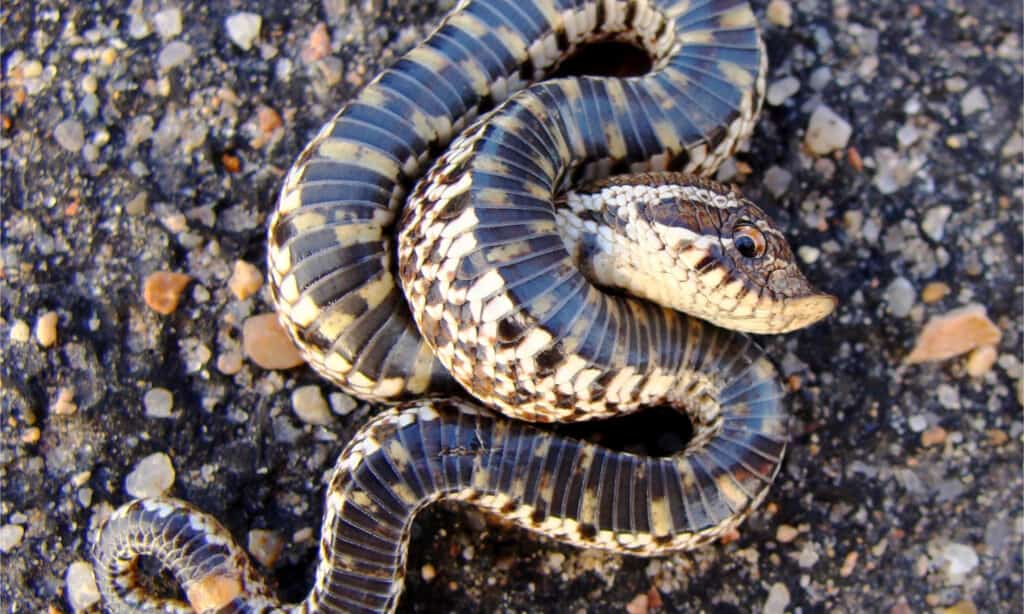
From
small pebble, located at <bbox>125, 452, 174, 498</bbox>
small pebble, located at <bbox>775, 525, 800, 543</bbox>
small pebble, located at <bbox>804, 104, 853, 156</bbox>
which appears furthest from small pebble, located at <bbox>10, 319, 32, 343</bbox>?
small pebble, located at <bbox>804, 104, 853, 156</bbox>

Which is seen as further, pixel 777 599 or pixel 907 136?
pixel 907 136

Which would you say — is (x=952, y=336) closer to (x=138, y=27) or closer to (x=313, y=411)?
(x=313, y=411)

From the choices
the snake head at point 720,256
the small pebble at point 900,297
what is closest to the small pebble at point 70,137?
the snake head at point 720,256

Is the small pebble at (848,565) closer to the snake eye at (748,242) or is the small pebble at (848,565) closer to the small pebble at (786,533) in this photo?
the small pebble at (786,533)

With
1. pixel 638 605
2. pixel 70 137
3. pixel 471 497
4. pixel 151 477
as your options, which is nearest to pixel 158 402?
pixel 151 477

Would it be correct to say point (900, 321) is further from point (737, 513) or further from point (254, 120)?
point (254, 120)
